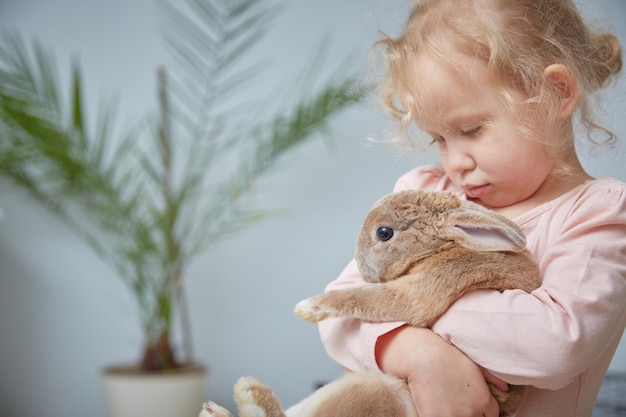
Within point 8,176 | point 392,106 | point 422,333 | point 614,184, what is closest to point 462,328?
point 422,333

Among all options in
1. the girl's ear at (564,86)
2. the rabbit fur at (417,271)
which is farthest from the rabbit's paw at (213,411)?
the girl's ear at (564,86)

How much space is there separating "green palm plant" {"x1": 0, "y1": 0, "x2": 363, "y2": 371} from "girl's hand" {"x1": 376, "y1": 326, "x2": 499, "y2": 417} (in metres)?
1.44

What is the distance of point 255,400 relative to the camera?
775mm

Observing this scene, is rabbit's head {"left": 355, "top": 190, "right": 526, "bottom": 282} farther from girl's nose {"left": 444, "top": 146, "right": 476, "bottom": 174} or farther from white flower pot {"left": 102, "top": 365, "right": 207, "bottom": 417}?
white flower pot {"left": 102, "top": 365, "right": 207, "bottom": 417}

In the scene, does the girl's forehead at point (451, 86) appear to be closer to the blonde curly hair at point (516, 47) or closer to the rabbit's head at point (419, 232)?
the blonde curly hair at point (516, 47)

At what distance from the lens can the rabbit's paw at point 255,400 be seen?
770 mm

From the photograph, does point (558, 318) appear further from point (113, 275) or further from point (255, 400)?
point (113, 275)

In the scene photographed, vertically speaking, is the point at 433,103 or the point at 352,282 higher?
the point at 433,103

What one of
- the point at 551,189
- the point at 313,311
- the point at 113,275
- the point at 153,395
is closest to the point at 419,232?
the point at 313,311

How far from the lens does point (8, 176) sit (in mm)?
2486

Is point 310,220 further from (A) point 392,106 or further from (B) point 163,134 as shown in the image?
(A) point 392,106

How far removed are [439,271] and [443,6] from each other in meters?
0.44

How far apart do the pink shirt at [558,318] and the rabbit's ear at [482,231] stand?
62 millimetres

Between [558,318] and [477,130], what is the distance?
0.29m
